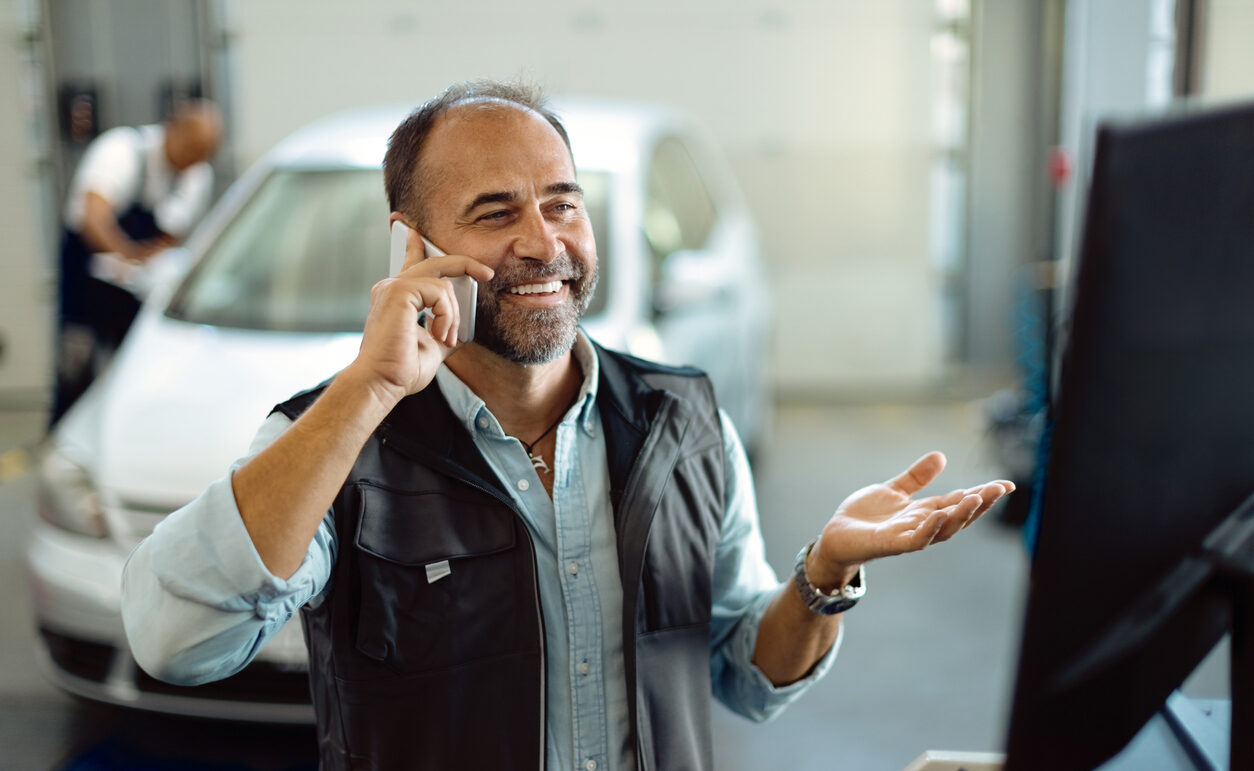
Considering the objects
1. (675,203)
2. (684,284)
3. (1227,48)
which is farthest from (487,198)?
(675,203)

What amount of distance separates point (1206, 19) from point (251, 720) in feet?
10.1

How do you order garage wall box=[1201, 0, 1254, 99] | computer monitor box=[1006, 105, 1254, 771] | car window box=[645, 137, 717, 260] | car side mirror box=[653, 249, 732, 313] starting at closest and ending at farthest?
computer monitor box=[1006, 105, 1254, 771] → garage wall box=[1201, 0, 1254, 99] → car side mirror box=[653, 249, 732, 313] → car window box=[645, 137, 717, 260]

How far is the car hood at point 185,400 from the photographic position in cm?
269

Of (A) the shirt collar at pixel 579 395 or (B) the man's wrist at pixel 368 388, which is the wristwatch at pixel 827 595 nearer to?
(A) the shirt collar at pixel 579 395

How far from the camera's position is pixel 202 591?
45.1 inches

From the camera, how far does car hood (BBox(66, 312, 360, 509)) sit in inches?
106

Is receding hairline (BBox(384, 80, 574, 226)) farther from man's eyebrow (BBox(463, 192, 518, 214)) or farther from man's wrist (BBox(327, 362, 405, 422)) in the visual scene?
man's wrist (BBox(327, 362, 405, 422))

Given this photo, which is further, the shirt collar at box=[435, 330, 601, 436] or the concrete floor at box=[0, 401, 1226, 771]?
the concrete floor at box=[0, 401, 1226, 771]

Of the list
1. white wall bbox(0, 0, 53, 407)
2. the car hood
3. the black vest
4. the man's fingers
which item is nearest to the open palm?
the man's fingers

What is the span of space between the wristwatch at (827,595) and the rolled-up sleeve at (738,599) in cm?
16

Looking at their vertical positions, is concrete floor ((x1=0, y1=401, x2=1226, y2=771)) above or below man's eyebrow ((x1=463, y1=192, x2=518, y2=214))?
below

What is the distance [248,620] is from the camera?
1179 millimetres

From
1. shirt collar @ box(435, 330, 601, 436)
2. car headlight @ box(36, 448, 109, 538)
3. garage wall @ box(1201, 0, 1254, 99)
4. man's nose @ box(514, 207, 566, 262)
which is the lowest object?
car headlight @ box(36, 448, 109, 538)

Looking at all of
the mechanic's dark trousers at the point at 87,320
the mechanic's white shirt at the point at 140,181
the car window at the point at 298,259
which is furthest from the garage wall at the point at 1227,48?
the mechanic's dark trousers at the point at 87,320
